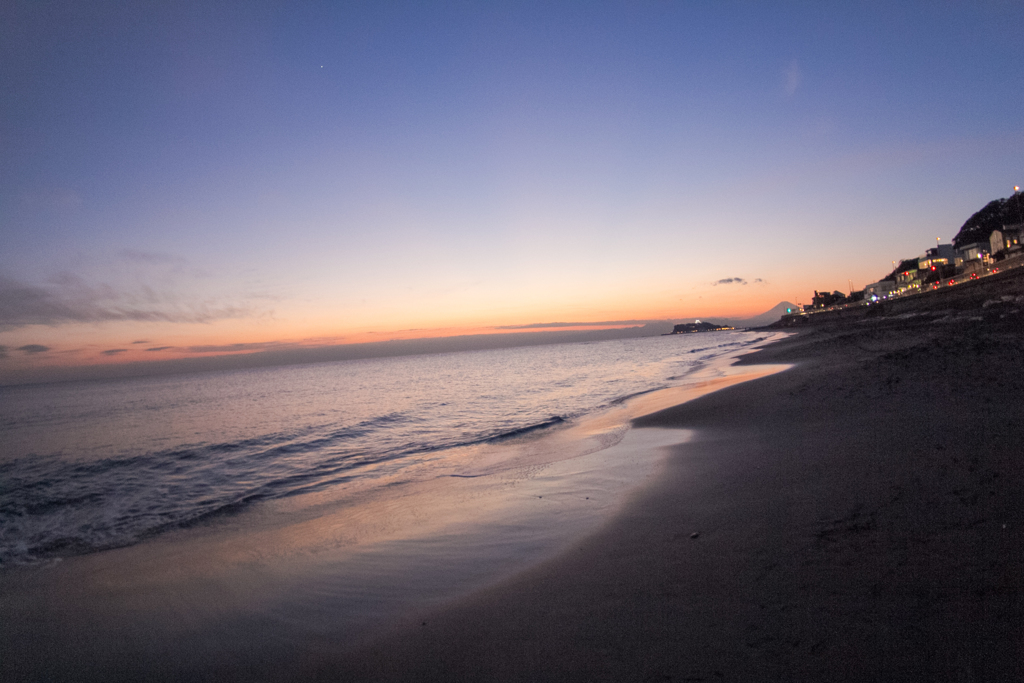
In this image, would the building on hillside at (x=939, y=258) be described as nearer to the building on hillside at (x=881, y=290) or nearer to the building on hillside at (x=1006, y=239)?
the building on hillside at (x=881, y=290)

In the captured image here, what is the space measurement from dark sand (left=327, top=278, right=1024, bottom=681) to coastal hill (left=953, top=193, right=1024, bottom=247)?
10800cm

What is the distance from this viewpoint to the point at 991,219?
88.4 meters

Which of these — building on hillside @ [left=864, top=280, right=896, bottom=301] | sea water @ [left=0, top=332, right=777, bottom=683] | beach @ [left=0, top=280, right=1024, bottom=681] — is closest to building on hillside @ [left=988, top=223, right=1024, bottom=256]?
building on hillside @ [left=864, top=280, right=896, bottom=301]

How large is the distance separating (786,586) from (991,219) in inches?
4958

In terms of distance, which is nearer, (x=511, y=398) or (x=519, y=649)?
(x=519, y=649)

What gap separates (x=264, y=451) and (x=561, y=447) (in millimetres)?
11020

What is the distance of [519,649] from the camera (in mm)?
3783

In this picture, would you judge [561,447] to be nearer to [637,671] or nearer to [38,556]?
[637,671]

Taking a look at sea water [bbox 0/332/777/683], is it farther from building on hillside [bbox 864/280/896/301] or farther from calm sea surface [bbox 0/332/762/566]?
building on hillside [bbox 864/280/896/301]

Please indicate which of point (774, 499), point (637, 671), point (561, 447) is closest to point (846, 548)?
point (774, 499)

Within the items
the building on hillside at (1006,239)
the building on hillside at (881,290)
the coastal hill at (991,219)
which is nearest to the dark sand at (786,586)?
the building on hillside at (1006,239)

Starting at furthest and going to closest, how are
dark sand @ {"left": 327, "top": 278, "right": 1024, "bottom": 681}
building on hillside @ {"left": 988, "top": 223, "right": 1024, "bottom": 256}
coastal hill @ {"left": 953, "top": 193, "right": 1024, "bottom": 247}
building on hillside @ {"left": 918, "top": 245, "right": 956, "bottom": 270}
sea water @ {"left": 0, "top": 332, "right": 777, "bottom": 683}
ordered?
building on hillside @ {"left": 918, "top": 245, "right": 956, "bottom": 270}, coastal hill @ {"left": 953, "top": 193, "right": 1024, "bottom": 247}, building on hillside @ {"left": 988, "top": 223, "right": 1024, "bottom": 256}, sea water @ {"left": 0, "top": 332, "right": 777, "bottom": 683}, dark sand @ {"left": 327, "top": 278, "right": 1024, "bottom": 681}

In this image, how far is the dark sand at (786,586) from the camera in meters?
3.07

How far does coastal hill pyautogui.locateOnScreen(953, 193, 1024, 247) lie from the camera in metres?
79.1
